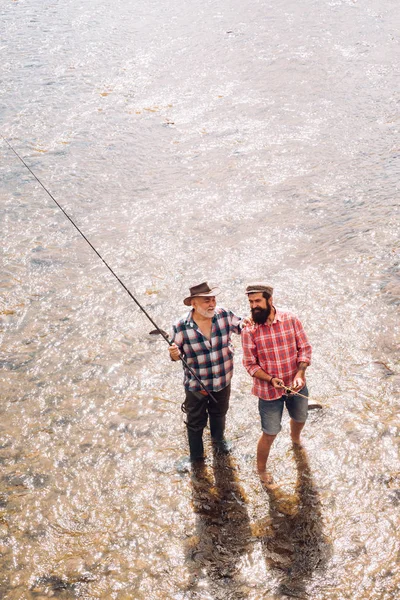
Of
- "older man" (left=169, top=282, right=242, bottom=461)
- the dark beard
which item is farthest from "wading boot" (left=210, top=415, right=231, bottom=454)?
the dark beard

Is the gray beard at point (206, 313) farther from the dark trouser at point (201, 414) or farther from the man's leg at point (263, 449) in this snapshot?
the man's leg at point (263, 449)

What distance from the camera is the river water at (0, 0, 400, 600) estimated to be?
475 cm

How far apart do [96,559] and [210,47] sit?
1741 centimetres

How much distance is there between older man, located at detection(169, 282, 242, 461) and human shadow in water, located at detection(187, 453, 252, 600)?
53 centimetres

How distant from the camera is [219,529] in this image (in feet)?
16.3

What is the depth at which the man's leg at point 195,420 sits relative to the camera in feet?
17.2

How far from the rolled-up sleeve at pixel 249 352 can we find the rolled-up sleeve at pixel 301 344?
37 centimetres

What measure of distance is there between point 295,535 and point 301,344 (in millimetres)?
1578

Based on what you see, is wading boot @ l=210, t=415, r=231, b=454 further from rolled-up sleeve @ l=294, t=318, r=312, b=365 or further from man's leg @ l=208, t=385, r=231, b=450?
rolled-up sleeve @ l=294, t=318, r=312, b=365

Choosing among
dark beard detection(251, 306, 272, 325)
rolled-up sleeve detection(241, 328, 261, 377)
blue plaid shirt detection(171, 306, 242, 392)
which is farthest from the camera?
blue plaid shirt detection(171, 306, 242, 392)

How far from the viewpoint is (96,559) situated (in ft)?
15.6

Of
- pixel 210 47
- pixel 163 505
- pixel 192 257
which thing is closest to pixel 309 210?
pixel 192 257

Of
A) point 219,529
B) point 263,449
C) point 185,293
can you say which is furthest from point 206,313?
point 185,293

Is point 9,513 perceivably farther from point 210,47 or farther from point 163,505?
point 210,47
